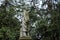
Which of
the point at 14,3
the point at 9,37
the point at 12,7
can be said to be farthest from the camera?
the point at 14,3

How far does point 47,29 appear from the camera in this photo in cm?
1614

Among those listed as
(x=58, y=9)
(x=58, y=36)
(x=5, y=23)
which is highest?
(x=58, y=9)

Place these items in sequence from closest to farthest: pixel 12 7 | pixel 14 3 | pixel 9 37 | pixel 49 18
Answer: pixel 9 37 < pixel 49 18 < pixel 12 7 < pixel 14 3

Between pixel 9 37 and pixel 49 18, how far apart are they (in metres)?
3.92

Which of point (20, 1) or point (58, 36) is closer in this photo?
point (58, 36)

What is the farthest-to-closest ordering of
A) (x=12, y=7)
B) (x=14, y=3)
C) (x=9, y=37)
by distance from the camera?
(x=14, y=3), (x=12, y=7), (x=9, y=37)

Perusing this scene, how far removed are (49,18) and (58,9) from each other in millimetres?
1175

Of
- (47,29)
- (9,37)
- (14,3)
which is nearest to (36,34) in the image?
(47,29)

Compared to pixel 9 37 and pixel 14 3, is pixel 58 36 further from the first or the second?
pixel 14 3

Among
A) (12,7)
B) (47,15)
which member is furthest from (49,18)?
(12,7)

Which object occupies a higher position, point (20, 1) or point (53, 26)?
point (20, 1)

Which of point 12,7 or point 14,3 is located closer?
point 12,7

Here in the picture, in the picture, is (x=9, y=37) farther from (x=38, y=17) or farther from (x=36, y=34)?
(x=38, y=17)

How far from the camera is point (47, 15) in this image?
57.5 ft
